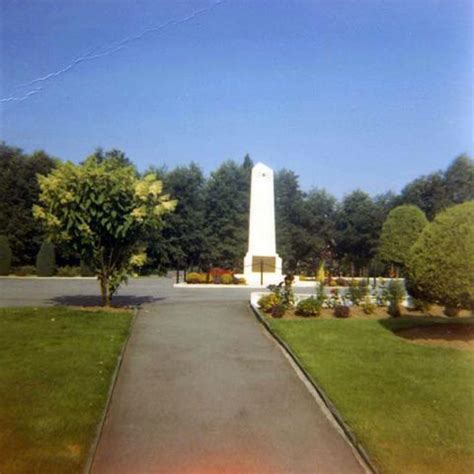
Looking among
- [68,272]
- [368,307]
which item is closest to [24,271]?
[68,272]

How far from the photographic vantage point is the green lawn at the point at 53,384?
6445mm

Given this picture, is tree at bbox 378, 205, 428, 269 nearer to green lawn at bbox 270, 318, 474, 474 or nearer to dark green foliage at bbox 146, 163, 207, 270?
dark green foliage at bbox 146, 163, 207, 270

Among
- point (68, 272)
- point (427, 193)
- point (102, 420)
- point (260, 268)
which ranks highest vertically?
point (427, 193)

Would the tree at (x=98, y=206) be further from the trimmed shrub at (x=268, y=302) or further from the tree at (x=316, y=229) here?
the tree at (x=316, y=229)

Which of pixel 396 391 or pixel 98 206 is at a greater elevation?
pixel 98 206

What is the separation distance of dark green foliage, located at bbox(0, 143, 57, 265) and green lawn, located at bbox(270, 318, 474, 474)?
33.6m

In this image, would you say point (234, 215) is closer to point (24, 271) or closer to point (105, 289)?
point (24, 271)

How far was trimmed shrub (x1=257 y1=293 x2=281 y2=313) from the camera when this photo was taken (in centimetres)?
1622

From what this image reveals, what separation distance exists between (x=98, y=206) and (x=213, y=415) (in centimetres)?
968

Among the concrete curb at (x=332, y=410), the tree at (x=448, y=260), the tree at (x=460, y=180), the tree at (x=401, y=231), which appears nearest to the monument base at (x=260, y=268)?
the tree at (x=401, y=231)

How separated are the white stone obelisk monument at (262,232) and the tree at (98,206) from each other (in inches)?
455

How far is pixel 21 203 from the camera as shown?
43531mm

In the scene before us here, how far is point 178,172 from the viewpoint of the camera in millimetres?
50531

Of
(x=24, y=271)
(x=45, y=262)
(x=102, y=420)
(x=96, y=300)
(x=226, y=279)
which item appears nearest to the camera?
(x=102, y=420)
